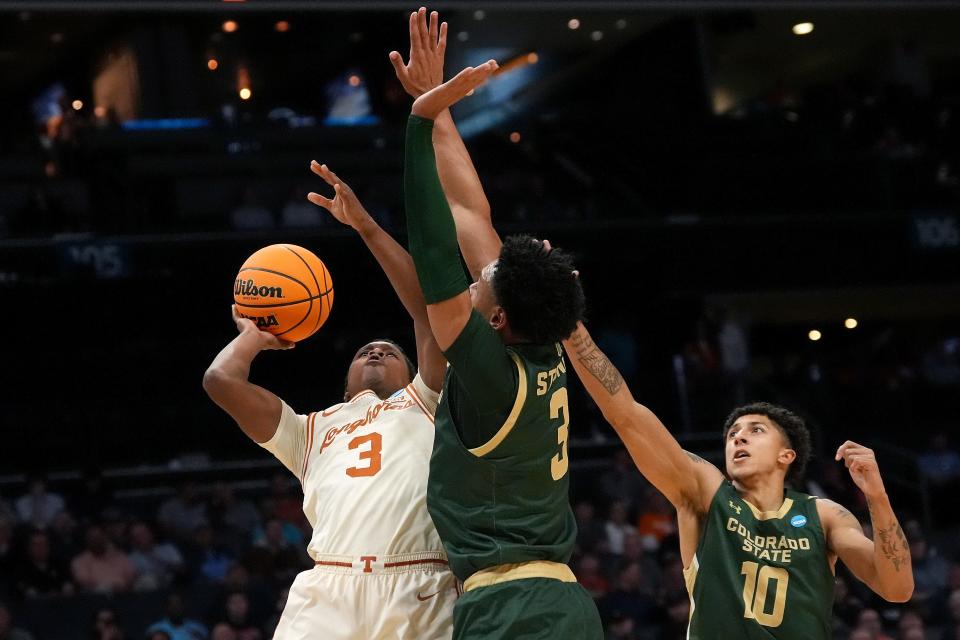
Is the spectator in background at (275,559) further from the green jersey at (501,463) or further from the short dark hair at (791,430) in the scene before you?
the green jersey at (501,463)

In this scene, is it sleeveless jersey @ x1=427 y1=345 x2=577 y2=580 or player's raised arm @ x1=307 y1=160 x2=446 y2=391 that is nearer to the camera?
sleeveless jersey @ x1=427 y1=345 x2=577 y2=580

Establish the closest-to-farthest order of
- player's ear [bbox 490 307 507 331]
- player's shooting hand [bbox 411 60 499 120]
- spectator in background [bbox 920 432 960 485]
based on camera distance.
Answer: player's shooting hand [bbox 411 60 499 120] < player's ear [bbox 490 307 507 331] < spectator in background [bbox 920 432 960 485]

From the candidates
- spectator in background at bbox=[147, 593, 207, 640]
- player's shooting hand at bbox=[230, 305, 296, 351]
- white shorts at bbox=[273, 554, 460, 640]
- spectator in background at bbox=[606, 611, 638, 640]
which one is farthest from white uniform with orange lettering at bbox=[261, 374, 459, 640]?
spectator in background at bbox=[606, 611, 638, 640]

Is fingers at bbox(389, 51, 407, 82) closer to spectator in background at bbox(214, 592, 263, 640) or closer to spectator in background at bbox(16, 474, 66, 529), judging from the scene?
spectator in background at bbox(214, 592, 263, 640)

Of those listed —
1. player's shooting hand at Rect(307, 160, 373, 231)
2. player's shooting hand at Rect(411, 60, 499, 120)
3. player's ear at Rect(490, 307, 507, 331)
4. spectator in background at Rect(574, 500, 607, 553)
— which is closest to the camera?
player's shooting hand at Rect(411, 60, 499, 120)

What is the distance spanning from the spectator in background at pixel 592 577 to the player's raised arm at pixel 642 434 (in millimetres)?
6696

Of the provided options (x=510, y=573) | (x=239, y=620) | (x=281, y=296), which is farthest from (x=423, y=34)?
(x=239, y=620)

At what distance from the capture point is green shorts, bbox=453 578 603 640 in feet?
12.3

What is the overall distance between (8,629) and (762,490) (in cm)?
732

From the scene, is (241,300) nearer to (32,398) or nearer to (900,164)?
(32,398)

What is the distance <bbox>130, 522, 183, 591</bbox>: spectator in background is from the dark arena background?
0.09 feet

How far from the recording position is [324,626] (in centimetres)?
435

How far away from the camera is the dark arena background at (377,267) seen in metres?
12.0

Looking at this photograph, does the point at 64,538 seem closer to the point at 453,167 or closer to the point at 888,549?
the point at 453,167
